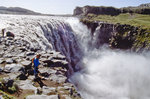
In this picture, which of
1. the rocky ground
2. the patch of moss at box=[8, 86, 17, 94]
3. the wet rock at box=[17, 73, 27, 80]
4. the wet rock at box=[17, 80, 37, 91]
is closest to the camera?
the patch of moss at box=[8, 86, 17, 94]

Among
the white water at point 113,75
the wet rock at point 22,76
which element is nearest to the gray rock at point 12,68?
the wet rock at point 22,76

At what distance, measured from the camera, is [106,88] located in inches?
1000

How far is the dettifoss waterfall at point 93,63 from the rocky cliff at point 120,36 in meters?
2.44

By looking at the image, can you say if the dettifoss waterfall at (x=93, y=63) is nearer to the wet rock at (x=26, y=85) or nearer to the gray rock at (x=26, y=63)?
the gray rock at (x=26, y=63)

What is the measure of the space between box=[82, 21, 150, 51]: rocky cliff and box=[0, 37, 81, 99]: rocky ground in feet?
115

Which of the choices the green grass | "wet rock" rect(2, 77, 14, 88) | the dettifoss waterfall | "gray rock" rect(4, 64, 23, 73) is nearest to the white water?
the dettifoss waterfall

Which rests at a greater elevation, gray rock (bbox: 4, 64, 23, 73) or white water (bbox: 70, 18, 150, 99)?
gray rock (bbox: 4, 64, 23, 73)

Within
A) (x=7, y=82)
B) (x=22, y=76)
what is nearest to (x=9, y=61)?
(x=22, y=76)

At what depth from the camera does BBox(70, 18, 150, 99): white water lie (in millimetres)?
24359

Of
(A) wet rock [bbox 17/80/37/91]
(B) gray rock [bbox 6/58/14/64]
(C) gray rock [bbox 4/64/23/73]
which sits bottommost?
(A) wet rock [bbox 17/80/37/91]

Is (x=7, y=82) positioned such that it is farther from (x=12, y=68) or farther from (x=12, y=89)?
(x=12, y=68)

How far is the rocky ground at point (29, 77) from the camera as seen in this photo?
7422 millimetres

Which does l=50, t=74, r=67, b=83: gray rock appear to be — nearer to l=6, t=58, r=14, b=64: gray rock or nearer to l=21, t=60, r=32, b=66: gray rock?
l=21, t=60, r=32, b=66: gray rock

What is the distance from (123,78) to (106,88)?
22.9 feet
